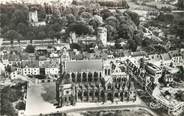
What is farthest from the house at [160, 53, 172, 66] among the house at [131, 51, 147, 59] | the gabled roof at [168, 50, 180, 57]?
the house at [131, 51, 147, 59]

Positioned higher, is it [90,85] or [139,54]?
[139,54]

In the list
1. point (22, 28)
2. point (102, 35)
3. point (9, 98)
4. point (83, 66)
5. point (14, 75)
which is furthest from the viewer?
point (22, 28)

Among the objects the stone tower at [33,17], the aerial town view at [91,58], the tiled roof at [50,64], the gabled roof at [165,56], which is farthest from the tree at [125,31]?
the tiled roof at [50,64]

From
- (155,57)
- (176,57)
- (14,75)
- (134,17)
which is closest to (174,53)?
(176,57)

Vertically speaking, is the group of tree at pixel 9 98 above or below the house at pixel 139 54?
below

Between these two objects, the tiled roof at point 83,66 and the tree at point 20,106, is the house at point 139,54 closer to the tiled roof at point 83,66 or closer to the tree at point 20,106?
the tiled roof at point 83,66

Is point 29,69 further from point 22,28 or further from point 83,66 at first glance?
point 22,28
